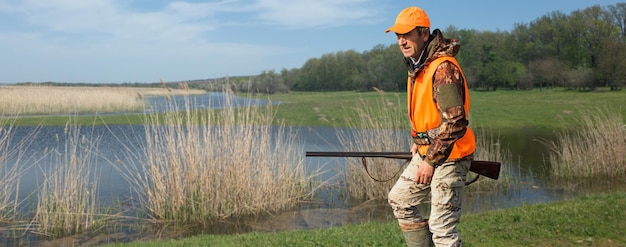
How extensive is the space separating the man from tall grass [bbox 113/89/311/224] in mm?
4934

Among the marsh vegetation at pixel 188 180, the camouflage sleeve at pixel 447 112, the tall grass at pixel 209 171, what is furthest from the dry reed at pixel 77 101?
the camouflage sleeve at pixel 447 112

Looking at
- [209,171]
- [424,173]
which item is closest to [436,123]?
[424,173]

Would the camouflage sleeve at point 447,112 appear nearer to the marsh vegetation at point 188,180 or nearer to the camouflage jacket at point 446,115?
the camouflage jacket at point 446,115

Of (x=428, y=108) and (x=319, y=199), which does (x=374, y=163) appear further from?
(x=428, y=108)

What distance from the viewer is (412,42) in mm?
3551

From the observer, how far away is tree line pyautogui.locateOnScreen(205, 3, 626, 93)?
40781mm

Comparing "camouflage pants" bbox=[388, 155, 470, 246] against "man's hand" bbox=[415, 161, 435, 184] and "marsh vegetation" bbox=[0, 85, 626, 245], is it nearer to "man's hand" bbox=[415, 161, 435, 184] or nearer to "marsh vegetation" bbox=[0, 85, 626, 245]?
"man's hand" bbox=[415, 161, 435, 184]

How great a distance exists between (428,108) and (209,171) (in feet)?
17.6

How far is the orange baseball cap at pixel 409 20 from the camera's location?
3471 mm

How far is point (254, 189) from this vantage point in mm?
8594

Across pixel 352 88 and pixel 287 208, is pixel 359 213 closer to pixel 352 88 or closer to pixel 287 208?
pixel 287 208

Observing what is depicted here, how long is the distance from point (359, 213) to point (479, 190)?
9.40ft

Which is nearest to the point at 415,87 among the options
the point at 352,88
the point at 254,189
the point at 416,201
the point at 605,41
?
the point at 416,201

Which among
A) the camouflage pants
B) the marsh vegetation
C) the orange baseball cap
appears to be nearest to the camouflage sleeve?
the camouflage pants
